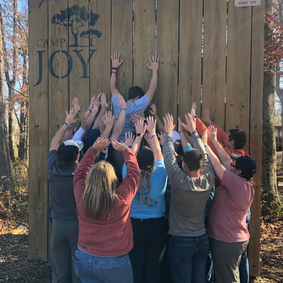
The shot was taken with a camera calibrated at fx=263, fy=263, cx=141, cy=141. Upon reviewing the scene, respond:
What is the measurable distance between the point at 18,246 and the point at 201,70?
4.66m

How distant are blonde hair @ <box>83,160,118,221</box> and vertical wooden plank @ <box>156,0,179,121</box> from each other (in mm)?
2204

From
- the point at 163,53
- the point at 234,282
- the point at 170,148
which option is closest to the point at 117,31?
the point at 163,53

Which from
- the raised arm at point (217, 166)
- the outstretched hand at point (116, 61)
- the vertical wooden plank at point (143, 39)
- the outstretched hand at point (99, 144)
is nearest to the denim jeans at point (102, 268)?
the outstretched hand at point (99, 144)

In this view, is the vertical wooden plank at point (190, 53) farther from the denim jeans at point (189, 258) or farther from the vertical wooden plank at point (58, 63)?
the denim jeans at point (189, 258)

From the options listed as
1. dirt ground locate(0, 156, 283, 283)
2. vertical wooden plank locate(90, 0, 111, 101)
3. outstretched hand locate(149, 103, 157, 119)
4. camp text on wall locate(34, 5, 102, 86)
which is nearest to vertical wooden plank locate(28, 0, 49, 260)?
camp text on wall locate(34, 5, 102, 86)

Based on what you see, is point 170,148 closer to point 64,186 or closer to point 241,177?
point 241,177

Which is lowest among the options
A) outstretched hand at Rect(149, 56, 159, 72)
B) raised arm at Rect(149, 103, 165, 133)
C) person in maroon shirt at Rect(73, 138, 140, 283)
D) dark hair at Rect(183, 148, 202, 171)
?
person in maroon shirt at Rect(73, 138, 140, 283)

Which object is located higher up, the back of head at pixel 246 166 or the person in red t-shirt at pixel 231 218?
the back of head at pixel 246 166

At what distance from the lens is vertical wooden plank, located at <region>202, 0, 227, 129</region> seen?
403 cm

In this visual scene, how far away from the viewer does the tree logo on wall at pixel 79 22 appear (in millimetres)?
4327

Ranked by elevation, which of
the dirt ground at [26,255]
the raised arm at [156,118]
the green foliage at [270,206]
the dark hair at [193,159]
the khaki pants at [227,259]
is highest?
the raised arm at [156,118]

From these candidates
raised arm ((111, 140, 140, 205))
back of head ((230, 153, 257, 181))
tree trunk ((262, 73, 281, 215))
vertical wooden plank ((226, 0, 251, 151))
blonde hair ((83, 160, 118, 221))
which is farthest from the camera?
tree trunk ((262, 73, 281, 215))

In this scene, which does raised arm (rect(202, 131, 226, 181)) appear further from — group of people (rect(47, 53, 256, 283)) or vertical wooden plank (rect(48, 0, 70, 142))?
vertical wooden plank (rect(48, 0, 70, 142))

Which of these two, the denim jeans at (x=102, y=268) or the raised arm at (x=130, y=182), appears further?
the raised arm at (x=130, y=182)
